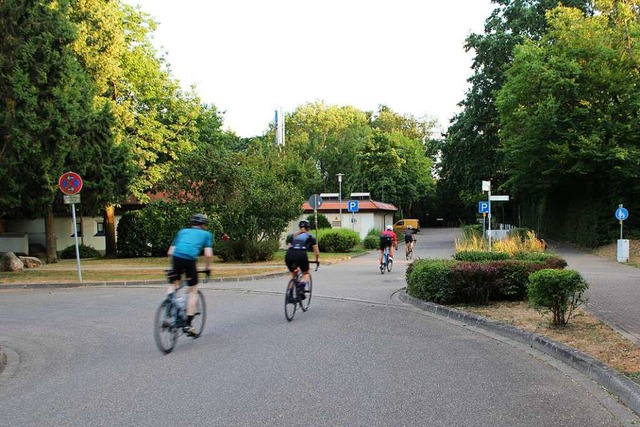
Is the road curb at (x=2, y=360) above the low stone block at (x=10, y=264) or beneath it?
beneath

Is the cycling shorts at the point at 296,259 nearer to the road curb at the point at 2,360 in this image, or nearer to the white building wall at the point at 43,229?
the road curb at the point at 2,360

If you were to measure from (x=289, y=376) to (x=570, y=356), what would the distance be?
10.7 feet

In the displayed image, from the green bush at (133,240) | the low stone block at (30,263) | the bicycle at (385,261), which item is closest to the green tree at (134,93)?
the green bush at (133,240)

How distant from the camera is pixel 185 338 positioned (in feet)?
28.1

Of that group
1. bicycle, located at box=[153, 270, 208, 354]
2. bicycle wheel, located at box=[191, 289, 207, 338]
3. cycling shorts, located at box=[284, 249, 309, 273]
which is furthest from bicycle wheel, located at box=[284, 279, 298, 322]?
bicycle, located at box=[153, 270, 208, 354]

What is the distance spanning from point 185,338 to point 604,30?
3040 cm

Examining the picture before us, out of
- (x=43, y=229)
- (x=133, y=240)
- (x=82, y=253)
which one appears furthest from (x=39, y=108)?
(x=43, y=229)

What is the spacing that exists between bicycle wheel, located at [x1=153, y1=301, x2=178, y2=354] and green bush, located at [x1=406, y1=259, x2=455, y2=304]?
221 inches

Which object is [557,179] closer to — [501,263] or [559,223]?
[559,223]

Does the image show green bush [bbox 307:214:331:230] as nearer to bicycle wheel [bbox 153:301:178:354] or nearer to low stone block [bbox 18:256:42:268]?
low stone block [bbox 18:256:42:268]

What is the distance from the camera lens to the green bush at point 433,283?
1136 centimetres

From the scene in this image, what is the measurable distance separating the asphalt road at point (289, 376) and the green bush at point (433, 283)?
2.84 ft

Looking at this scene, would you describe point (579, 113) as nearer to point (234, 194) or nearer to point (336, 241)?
point (336, 241)

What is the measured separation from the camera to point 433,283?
1162cm
